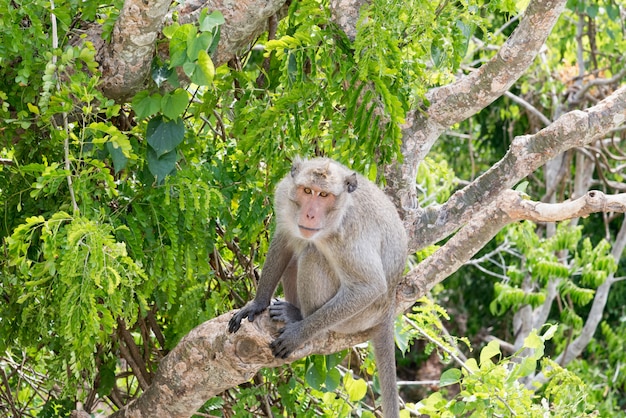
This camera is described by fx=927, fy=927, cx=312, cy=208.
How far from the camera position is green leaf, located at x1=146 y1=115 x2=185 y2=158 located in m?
4.07

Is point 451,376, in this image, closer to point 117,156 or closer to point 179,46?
point 117,156

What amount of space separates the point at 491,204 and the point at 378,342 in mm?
835

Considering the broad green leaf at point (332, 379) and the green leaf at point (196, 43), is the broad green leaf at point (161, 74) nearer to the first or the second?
the green leaf at point (196, 43)

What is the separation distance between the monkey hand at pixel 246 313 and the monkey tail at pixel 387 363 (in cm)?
54

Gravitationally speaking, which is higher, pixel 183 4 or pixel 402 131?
pixel 183 4

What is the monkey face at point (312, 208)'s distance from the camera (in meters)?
3.95

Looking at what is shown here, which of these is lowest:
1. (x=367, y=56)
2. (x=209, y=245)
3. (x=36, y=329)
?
(x=36, y=329)

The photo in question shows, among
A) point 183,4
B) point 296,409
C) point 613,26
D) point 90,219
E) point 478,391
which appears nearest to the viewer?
point 90,219

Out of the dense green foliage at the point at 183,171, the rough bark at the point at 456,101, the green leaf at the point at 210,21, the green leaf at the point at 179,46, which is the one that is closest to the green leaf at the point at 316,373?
the dense green foliage at the point at 183,171

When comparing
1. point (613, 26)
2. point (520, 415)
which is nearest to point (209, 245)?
point (520, 415)

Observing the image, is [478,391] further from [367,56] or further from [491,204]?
[367,56]

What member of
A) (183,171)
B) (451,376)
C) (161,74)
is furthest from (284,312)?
(161,74)

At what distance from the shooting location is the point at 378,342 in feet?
14.1

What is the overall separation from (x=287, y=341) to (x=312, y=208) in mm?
573
